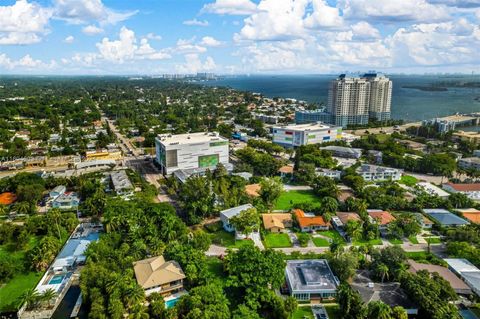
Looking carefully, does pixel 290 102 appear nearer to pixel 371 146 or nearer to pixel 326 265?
pixel 371 146

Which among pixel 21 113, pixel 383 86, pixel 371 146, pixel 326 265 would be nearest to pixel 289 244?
pixel 326 265

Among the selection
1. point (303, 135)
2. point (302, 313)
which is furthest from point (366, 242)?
point (303, 135)

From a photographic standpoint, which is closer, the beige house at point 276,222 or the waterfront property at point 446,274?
the waterfront property at point 446,274

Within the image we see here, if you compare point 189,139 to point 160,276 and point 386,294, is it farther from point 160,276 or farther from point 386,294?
point 386,294

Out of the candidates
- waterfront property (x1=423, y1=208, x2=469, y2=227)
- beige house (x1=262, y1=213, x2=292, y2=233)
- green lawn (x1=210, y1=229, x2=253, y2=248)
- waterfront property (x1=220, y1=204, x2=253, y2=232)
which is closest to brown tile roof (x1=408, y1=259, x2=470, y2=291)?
waterfront property (x1=423, y1=208, x2=469, y2=227)

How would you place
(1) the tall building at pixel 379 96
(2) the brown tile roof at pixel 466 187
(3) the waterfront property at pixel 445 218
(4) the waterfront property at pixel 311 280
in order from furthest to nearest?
(1) the tall building at pixel 379 96 < (2) the brown tile roof at pixel 466 187 < (3) the waterfront property at pixel 445 218 < (4) the waterfront property at pixel 311 280

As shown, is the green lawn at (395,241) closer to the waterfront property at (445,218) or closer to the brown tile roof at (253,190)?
the waterfront property at (445,218)

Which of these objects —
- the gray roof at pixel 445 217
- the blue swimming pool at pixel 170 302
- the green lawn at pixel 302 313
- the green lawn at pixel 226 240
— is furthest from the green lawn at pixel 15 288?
the gray roof at pixel 445 217
